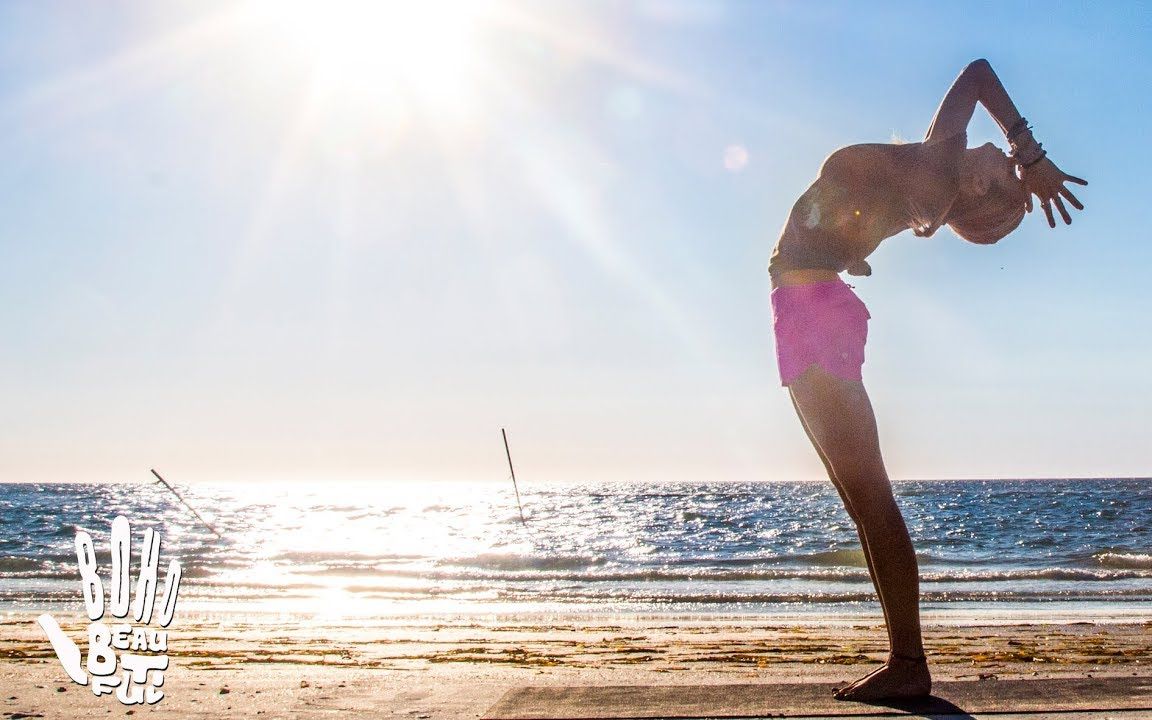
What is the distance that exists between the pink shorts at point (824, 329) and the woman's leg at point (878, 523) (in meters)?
0.04

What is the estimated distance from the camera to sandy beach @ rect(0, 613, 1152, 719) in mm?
3613

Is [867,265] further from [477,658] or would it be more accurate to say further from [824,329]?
[477,658]

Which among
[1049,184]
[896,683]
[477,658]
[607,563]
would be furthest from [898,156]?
[607,563]

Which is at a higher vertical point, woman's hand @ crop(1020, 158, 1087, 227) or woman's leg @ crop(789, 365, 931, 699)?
woman's hand @ crop(1020, 158, 1087, 227)

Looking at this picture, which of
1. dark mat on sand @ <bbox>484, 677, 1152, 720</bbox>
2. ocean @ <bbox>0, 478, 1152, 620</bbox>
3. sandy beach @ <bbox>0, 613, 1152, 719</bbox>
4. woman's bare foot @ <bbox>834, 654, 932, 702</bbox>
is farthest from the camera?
ocean @ <bbox>0, 478, 1152, 620</bbox>

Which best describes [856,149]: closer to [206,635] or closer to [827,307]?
[827,307]

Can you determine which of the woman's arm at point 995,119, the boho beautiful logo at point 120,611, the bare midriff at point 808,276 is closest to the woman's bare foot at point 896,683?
the bare midriff at point 808,276

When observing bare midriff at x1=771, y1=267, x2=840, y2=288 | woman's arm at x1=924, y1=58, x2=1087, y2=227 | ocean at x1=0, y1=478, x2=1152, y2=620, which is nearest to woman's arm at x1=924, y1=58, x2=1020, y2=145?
woman's arm at x1=924, y1=58, x2=1087, y2=227

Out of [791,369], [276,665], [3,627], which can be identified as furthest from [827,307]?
[3,627]

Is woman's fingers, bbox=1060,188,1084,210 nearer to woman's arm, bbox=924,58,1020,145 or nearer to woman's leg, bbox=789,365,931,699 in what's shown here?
woman's arm, bbox=924,58,1020,145

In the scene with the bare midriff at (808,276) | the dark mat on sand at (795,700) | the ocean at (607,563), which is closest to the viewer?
the dark mat on sand at (795,700)

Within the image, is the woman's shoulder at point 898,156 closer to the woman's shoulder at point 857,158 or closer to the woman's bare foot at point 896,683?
the woman's shoulder at point 857,158

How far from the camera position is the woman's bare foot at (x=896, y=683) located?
256cm

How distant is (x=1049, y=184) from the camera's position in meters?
2.65
